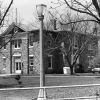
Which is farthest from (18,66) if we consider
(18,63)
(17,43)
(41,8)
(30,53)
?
(41,8)

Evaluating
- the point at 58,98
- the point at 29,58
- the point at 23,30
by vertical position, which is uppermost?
the point at 23,30

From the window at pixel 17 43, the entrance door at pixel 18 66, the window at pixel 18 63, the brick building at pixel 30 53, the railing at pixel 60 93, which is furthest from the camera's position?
the window at pixel 17 43

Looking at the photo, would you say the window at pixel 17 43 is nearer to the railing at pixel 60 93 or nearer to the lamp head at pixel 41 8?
the lamp head at pixel 41 8

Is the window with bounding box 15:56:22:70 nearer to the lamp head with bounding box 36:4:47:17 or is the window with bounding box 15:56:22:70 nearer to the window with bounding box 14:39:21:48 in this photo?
the window with bounding box 14:39:21:48

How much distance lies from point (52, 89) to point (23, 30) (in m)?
38.3

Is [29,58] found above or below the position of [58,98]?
above

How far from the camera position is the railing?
10500mm

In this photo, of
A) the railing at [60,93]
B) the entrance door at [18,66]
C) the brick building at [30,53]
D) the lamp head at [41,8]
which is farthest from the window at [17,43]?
the railing at [60,93]

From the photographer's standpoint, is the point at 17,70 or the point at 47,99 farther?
the point at 17,70

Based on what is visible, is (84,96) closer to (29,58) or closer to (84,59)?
(29,58)

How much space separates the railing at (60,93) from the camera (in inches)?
413

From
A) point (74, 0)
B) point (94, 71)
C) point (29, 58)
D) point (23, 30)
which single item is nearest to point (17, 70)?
point (29, 58)

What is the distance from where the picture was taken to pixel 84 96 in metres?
11.7

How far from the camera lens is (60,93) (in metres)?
11.5
